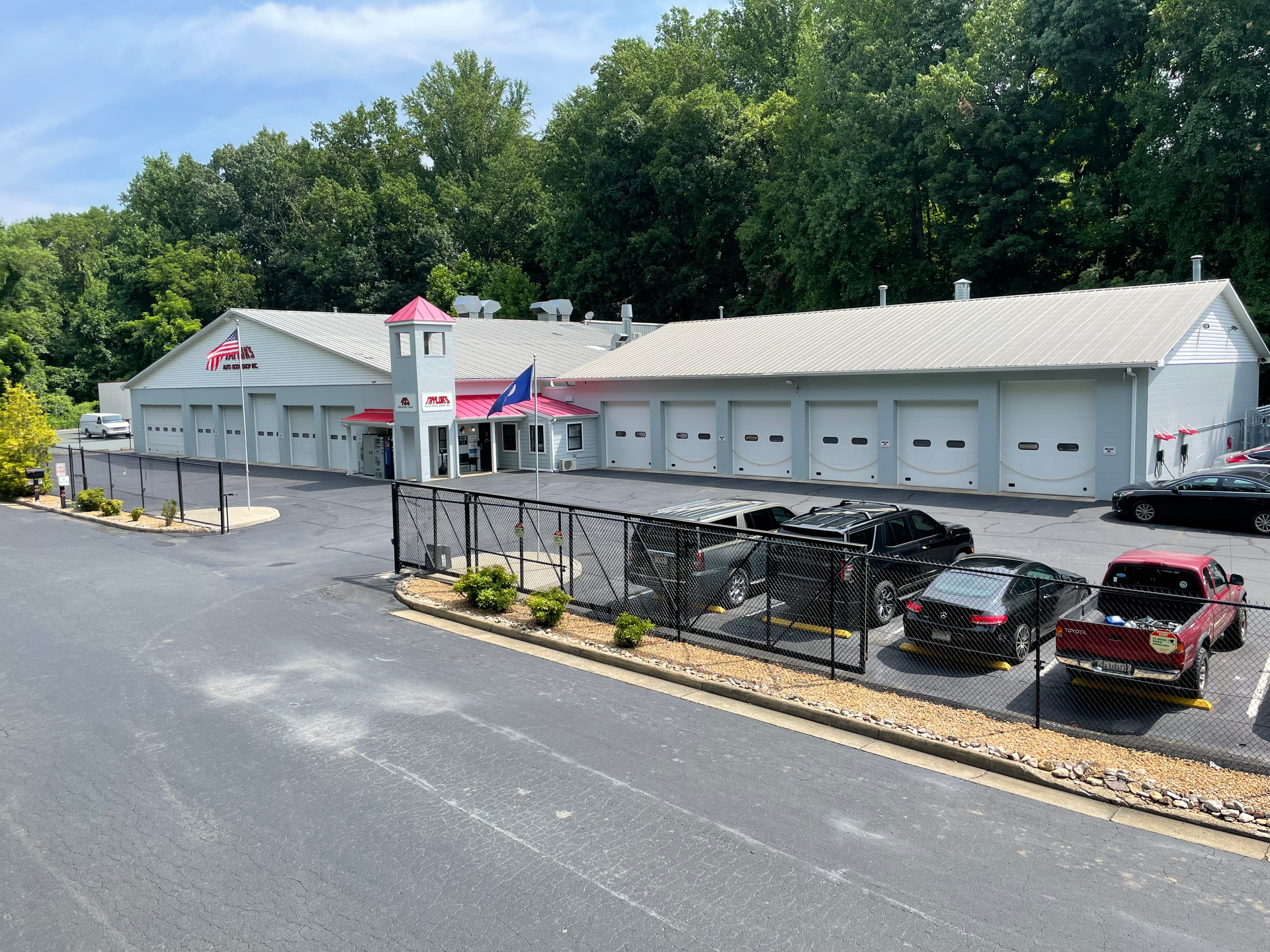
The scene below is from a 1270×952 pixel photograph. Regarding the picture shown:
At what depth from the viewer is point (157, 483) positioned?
3822 centimetres

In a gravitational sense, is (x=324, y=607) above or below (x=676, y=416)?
below

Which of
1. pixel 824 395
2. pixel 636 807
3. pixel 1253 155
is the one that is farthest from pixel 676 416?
pixel 636 807

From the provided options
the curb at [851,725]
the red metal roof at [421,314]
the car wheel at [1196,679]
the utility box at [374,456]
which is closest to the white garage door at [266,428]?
the utility box at [374,456]

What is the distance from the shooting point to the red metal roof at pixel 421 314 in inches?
1389

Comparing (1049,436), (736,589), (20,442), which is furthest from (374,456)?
(736,589)

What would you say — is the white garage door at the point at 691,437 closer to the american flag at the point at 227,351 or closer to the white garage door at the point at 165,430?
the american flag at the point at 227,351

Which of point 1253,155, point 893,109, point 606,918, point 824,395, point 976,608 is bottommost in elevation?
point 606,918

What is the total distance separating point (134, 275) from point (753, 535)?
281 ft

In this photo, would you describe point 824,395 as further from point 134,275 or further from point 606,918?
point 134,275

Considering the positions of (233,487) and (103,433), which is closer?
(233,487)

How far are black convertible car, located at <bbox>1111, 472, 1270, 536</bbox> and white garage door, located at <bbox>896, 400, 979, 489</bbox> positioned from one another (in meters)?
6.02

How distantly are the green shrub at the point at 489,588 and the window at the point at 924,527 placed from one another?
7.15m

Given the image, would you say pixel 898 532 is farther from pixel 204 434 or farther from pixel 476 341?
pixel 204 434

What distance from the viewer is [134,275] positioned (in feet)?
272
